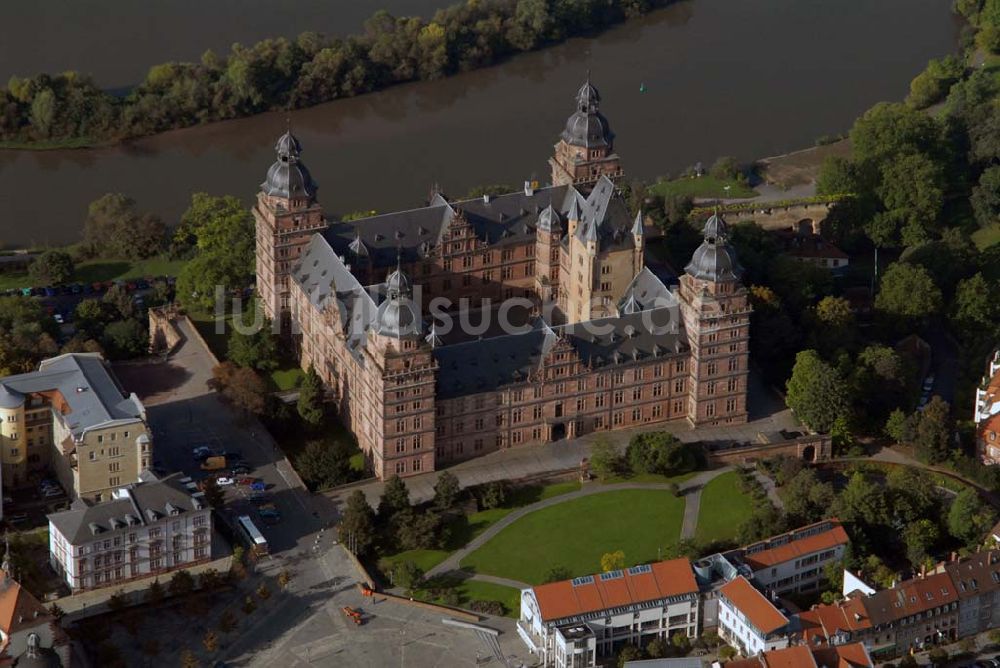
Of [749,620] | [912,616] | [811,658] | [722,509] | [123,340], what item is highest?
[123,340]

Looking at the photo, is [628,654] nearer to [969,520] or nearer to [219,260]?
[969,520]

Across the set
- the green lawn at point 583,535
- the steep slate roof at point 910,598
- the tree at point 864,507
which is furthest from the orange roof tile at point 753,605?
the tree at point 864,507

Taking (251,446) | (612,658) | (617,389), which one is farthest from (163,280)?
(612,658)

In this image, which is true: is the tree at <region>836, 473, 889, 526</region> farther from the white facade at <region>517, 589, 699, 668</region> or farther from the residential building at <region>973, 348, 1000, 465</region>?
the white facade at <region>517, 589, 699, 668</region>

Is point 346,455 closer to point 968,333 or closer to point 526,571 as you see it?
point 526,571

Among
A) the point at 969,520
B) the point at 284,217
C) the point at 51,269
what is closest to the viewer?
the point at 969,520

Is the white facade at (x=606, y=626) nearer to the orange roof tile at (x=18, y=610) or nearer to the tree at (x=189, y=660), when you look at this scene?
the tree at (x=189, y=660)

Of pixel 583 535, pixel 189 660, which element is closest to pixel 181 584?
pixel 189 660
